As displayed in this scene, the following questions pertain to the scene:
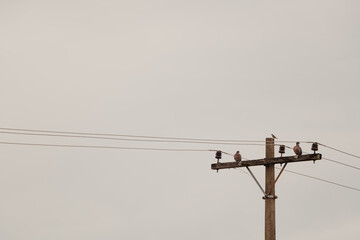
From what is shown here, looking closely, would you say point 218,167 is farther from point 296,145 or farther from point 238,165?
point 296,145

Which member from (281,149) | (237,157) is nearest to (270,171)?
(281,149)

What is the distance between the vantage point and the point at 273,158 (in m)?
34.4

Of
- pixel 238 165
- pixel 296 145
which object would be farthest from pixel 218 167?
pixel 296 145

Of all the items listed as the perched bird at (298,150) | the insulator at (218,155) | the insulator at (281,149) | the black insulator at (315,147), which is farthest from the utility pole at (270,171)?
the insulator at (218,155)

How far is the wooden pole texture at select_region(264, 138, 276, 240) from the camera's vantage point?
3391 centimetres

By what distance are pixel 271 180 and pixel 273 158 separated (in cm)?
72

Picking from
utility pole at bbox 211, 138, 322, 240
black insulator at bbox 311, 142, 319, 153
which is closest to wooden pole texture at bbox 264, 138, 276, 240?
utility pole at bbox 211, 138, 322, 240

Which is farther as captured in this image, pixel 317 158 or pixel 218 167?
pixel 218 167

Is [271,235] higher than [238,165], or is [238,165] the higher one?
[238,165]

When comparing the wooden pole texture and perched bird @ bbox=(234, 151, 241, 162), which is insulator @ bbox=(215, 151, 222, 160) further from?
the wooden pole texture

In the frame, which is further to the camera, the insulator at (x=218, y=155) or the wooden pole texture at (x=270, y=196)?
the insulator at (x=218, y=155)

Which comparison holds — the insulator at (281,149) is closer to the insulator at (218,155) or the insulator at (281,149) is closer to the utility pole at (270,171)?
the utility pole at (270,171)

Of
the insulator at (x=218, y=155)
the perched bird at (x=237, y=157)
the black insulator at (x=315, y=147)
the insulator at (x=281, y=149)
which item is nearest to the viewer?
the black insulator at (x=315, y=147)

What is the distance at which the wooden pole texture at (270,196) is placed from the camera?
3391 centimetres
